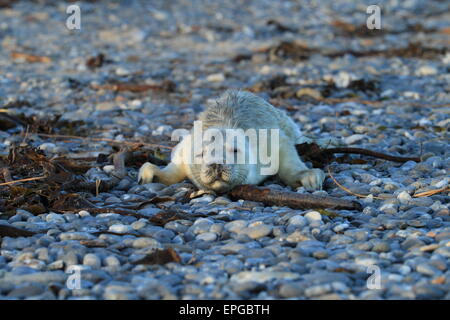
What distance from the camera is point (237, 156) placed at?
539 centimetres

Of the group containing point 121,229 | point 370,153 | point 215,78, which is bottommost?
point 121,229

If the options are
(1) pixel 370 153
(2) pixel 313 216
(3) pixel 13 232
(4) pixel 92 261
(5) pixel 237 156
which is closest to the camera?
(4) pixel 92 261

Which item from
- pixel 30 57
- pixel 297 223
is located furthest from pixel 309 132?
pixel 30 57

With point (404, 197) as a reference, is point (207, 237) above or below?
below

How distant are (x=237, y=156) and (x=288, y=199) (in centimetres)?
60

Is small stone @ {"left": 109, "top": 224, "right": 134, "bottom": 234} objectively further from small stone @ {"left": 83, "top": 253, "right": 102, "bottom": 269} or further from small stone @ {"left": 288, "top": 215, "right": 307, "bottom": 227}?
small stone @ {"left": 288, "top": 215, "right": 307, "bottom": 227}

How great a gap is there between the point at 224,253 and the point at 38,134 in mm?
4013

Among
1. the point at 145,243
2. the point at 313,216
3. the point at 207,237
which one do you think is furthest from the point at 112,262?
the point at 313,216

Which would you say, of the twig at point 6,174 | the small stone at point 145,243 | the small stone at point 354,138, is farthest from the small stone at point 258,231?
the small stone at point 354,138

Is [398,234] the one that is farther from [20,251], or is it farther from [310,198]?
[20,251]

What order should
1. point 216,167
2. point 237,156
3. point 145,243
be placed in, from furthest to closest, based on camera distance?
point 237,156 → point 216,167 → point 145,243

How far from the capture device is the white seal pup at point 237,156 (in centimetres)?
531

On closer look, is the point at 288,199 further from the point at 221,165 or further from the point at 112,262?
the point at 112,262

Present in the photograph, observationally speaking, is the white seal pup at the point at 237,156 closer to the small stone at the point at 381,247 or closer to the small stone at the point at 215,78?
the small stone at the point at 381,247
